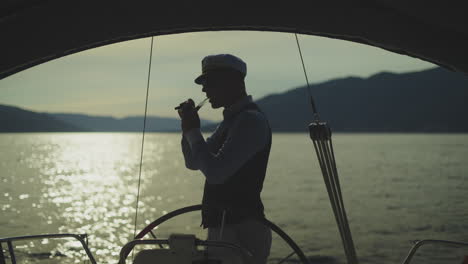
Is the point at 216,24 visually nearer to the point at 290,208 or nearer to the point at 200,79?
the point at 200,79

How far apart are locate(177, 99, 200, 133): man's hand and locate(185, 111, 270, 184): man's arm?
0.04 meters

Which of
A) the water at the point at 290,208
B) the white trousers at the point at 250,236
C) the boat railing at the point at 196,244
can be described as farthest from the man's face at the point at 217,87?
the water at the point at 290,208

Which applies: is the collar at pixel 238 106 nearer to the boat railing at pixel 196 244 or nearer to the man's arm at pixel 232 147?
the man's arm at pixel 232 147

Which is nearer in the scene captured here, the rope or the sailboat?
the rope

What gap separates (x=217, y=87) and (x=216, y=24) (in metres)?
0.91

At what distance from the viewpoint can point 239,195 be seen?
289 centimetres

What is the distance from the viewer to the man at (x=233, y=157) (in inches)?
108

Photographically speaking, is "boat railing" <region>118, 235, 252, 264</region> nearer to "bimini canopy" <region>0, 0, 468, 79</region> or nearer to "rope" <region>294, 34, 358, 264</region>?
"rope" <region>294, 34, 358, 264</region>

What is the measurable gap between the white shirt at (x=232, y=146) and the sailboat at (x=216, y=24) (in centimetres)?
96

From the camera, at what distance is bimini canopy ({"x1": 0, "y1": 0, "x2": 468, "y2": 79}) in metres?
3.45

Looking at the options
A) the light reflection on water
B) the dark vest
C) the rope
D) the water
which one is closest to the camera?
the dark vest

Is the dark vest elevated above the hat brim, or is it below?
below

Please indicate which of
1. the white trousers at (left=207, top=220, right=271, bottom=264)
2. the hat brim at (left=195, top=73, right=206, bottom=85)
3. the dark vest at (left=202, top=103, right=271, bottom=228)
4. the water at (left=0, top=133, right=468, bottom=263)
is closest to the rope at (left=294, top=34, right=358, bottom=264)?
the dark vest at (left=202, top=103, right=271, bottom=228)

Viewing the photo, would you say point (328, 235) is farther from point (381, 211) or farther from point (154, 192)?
point (154, 192)
